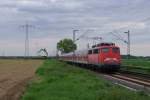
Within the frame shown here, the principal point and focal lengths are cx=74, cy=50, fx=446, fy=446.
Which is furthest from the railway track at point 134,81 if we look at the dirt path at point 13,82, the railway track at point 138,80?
the dirt path at point 13,82

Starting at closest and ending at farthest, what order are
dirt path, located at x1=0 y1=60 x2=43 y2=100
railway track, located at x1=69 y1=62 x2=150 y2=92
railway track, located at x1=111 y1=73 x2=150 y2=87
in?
1. dirt path, located at x1=0 y1=60 x2=43 y2=100
2. railway track, located at x1=69 y1=62 x2=150 y2=92
3. railway track, located at x1=111 y1=73 x2=150 y2=87

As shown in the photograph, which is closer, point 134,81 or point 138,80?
point 134,81

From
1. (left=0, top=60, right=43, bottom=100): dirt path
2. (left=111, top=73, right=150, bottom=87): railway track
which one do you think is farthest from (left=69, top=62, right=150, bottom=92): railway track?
(left=0, top=60, right=43, bottom=100): dirt path

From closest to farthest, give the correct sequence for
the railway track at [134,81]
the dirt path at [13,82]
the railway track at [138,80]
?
the dirt path at [13,82], the railway track at [134,81], the railway track at [138,80]

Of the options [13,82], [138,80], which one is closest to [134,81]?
[138,80]

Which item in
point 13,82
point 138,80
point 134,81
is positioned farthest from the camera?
point 138,80

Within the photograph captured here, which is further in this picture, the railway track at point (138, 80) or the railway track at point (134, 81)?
the railway track at point (138, 80)

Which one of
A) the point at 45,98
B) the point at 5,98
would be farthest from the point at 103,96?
the point at 5,98

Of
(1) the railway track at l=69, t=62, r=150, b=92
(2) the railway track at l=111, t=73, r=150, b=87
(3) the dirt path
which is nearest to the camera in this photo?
(3) the dirt path

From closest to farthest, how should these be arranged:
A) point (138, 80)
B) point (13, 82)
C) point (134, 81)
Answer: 1. point (13, 82)
2. point (134, 81)
3. point (138, 80)

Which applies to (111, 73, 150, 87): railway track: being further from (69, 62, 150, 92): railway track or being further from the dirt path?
the dirt path

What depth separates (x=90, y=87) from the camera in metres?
20.4

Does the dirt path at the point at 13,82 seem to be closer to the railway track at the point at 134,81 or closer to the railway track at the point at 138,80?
the railway track at the point at 134,81

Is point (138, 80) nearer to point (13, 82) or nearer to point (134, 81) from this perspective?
point (134, 81)
